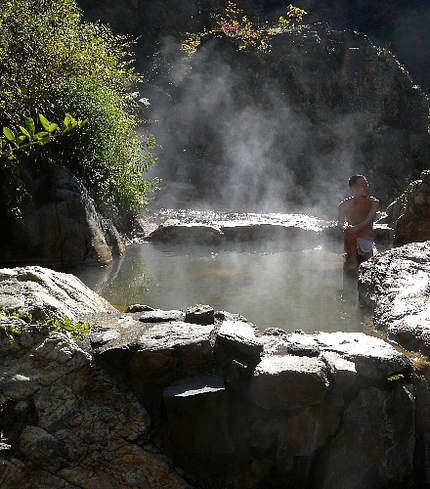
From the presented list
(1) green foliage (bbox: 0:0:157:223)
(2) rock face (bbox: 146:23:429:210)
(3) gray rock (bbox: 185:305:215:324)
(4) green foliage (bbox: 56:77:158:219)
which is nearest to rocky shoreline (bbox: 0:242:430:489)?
(3) gray rock (bbox: 185:305:215:324)

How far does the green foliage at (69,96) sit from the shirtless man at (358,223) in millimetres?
3895

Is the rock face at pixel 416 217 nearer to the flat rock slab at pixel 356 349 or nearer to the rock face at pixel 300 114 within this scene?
the flat rock slab at pixel 356 349

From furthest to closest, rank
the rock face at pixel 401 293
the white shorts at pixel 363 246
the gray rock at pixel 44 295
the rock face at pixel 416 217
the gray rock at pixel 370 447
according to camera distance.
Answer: the rock face at pixel 416 217 < the white shorts at pixel 363 246 < the rock face at pixel 401 293 < the gray rock at pixel 44 295 < the gray rock at pixel 370 447

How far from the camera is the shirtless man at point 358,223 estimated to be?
21.5 ft

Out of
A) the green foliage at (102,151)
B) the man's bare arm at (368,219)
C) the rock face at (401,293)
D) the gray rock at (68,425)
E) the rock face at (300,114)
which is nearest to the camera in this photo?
the gray rock at (68,425)

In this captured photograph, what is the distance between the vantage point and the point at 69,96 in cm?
795

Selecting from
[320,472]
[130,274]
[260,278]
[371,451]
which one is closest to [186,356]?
[320,472]

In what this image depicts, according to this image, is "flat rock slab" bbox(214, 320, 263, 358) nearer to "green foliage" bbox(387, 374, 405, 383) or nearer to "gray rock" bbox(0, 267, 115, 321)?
"green foliage" bbox(387, 374, 405, 383)

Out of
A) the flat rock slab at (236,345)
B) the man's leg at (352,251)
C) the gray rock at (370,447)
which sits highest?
the man's leg at (352,251)

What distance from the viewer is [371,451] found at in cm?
271

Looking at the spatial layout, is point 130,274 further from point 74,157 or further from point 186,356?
point 186,356

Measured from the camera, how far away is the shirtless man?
655 centimetres

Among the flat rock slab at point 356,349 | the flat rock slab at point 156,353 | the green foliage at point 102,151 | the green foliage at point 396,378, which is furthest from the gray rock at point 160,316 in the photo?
the green foliage at point 102,151

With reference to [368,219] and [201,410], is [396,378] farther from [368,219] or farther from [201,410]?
[368,219]
